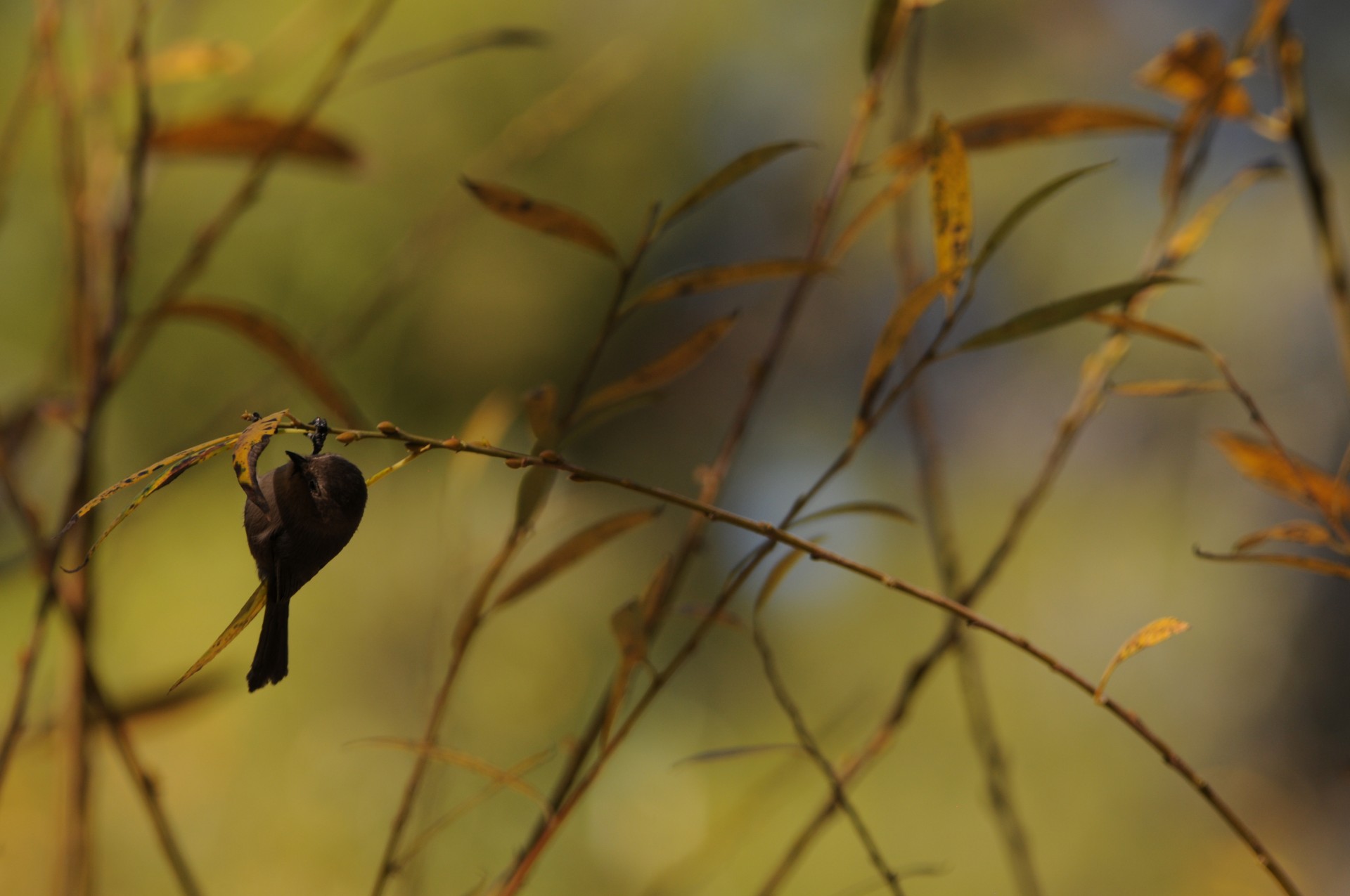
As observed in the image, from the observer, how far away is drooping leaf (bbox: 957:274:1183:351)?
208mm

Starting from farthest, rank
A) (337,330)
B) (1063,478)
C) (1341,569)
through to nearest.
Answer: (1063,478) < (337,330) < (1341,569)

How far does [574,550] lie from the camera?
0.25 meters

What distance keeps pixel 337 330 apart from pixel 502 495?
19 cm

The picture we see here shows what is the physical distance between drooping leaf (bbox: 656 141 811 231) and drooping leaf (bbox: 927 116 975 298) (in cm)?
3

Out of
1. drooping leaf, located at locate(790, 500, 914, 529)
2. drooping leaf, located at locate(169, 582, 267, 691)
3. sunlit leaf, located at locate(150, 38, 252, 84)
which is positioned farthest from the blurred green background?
drooping leaf, located at locate(169, 582, 267, 691)

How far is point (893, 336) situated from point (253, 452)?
14cm

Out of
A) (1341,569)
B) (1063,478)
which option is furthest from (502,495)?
(1341,569)

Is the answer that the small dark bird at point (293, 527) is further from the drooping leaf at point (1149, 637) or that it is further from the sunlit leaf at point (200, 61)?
the sunlit leaf at point (200, 61)

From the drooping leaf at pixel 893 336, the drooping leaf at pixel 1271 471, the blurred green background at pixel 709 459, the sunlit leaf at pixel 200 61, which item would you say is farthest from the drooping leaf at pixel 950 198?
the blurred green background at pixel 709 459

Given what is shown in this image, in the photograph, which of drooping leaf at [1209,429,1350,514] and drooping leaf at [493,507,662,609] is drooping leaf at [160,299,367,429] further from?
drooping leaf at [1209,429,1350,514]

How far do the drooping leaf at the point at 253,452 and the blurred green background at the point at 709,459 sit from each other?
545 millimetres

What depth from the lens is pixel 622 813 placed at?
31.0 inches

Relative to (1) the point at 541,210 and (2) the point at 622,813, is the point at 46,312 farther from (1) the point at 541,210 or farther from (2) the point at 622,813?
(1) the point at 541,210

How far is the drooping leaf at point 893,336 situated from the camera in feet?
0.71
